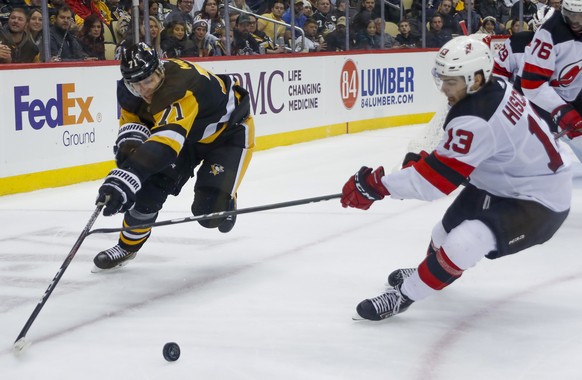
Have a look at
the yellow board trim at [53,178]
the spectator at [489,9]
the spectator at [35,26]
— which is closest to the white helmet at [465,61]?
the yellow board trim at [53,178]

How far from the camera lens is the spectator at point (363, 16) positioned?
390 inches

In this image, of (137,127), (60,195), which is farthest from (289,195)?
(137,127)

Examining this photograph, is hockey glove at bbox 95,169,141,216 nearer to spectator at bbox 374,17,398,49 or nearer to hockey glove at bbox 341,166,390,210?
hockey glove at bbox 341,166,390,210

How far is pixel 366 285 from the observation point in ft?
12.4

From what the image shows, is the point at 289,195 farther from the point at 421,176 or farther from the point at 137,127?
the point at 421,176

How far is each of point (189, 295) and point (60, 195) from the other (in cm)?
270

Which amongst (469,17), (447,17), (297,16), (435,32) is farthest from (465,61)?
(469,17)

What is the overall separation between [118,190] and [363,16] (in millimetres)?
6985

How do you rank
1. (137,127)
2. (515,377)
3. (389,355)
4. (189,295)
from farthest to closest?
(137,127), (189,295), (389,355), (515,377)

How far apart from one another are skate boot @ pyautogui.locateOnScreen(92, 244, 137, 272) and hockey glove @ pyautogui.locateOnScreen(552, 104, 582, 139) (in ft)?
8.06

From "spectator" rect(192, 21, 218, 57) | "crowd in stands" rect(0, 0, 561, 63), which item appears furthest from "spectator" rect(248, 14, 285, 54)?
"spectator" rect(192, 21, 218, 57)

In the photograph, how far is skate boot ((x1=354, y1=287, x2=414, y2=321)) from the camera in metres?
3.21

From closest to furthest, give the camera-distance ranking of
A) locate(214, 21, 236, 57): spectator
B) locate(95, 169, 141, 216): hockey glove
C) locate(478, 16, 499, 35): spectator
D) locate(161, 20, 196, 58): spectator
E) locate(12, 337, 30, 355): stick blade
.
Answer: locate(12, 337, 30, 355): stick blade → locate(95, 169, 141, 216): hockey glove → locate(161, 20, 196, 58): spectator → locate(214, 21, 236, 57): spectator → locate(478, 16, 499, 35): spectator

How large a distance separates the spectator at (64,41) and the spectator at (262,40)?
2196 mm
